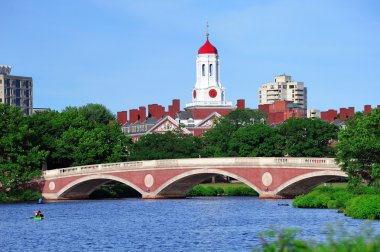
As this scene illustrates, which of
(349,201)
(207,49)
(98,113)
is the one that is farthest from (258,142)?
(349,201)

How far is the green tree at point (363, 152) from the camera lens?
6781 cm

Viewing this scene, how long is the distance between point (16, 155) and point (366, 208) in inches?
1762

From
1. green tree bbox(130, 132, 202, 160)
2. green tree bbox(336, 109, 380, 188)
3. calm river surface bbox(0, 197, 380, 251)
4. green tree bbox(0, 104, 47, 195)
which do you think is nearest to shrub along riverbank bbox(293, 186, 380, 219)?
calm river surface bbox(0, 197, 380, 251)

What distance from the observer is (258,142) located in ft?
350

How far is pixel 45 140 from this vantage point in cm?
9831

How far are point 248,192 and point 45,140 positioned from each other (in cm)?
2050

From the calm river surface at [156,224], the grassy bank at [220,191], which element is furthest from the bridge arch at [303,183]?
the grassy bank at [220,191]

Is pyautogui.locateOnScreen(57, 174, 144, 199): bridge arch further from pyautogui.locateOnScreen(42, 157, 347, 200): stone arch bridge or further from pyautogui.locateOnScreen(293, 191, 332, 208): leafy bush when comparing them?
pyautogui.locateOnScreen(293, 191, 332, 208): leafy bush

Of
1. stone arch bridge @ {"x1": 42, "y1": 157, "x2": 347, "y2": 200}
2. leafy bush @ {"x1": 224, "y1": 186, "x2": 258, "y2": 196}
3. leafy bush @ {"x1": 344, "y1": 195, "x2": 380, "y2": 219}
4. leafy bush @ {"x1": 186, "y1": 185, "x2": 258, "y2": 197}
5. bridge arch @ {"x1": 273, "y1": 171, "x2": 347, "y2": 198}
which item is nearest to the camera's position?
leafy bush @ {"x1": 344, "y1": 195, "x2": 380, "y2": 219}

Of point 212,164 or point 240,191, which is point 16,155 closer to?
point 212,164

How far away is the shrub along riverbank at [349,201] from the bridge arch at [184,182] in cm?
986

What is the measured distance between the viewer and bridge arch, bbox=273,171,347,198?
249 feet

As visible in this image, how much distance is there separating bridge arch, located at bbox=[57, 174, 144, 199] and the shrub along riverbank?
20.1m

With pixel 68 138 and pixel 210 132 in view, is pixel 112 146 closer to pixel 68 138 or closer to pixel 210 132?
pixel 68 138
